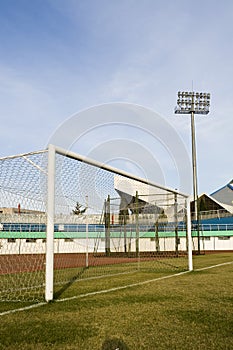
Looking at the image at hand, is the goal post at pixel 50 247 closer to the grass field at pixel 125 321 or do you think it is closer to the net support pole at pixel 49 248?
the net support pole at pixel 49 248

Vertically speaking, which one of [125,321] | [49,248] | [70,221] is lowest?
[125,321]

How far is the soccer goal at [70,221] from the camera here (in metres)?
7.71

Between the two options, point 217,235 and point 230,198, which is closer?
point 217,235

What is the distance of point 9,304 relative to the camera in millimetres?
6352

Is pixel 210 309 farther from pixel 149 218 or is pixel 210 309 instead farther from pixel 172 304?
pixel 149 218

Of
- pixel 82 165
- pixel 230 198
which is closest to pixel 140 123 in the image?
pixel 82 165

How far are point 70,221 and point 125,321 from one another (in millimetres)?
15527

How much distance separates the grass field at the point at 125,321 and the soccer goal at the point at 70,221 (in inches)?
42.9

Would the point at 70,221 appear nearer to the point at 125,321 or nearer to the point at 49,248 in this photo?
the point at 49,248

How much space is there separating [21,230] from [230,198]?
43890 mm

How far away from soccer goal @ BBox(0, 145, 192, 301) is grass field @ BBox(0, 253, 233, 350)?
1090mm

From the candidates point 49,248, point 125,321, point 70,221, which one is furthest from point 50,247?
point 70,221

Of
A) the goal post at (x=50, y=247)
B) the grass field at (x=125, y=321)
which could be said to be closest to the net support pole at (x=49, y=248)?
the goal post at (x=50, y=247)

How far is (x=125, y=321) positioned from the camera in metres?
4.88
